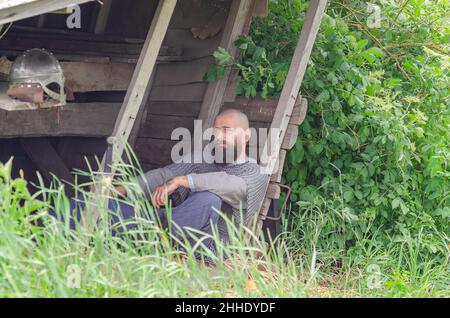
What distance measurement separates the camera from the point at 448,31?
833 cm

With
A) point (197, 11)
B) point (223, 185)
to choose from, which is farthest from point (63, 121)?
point (223, 185)

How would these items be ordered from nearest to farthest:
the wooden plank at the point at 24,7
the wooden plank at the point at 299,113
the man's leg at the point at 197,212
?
the wooden plank at the point at 24,7 → the man's leg at the point at 197,212 → the wooden plank at the point at 299,113

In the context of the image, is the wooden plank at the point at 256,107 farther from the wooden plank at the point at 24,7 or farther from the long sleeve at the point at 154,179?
the wooden plank at the point at 24,7

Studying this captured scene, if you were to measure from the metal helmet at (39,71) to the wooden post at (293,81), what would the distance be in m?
1.63

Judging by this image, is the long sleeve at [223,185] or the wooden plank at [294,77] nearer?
the long sleeve at [223,185]

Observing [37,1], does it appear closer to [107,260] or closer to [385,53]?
[107,260]

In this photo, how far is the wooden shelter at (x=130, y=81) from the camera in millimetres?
6715

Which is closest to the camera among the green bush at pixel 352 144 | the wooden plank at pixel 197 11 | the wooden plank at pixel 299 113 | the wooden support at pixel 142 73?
the wooden support at pixel 142 73

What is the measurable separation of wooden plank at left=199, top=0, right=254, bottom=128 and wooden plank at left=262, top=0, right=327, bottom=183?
22.9 inches

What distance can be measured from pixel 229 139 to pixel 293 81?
720 mm

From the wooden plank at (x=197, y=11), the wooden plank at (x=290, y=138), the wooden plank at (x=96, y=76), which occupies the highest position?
the wooden plank at (x=197, y=11)

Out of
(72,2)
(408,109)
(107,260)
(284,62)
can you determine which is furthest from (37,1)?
(408,109)

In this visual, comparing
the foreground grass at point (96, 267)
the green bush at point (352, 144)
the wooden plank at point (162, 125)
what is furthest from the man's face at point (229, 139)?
the foreground grass at point (96, 267)

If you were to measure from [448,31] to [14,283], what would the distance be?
18.3ft
